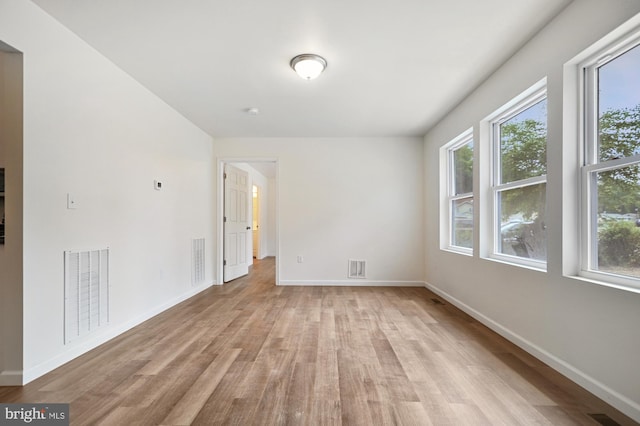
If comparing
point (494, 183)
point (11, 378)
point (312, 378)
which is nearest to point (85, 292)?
point (11, 378)

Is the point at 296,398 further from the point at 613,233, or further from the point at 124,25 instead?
the point at 124,25

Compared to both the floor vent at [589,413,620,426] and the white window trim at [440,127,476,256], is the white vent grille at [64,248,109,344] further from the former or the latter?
the white window trim at [440,127,476,256]

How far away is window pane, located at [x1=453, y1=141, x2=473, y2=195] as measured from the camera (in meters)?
3.79

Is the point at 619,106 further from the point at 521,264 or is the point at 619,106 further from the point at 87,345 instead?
the point at 87,345

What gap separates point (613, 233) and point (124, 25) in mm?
3550

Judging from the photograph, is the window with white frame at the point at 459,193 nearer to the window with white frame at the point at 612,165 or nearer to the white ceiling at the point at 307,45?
the white ceiling at the point at 307,45

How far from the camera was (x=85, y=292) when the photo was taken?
2.47 m

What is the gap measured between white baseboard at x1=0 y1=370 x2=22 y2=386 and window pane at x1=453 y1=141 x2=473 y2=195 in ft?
14.4

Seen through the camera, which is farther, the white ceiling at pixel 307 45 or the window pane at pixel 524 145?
the window pane at pixel 524 145

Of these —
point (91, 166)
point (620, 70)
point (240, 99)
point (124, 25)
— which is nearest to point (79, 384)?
point (91, 166)

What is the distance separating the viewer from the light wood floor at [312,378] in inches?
65.5

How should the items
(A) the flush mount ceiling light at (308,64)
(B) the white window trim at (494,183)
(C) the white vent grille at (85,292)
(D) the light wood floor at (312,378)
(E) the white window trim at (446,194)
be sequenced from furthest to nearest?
(E) the white window trim at (446,194), (B) the white window trim at (494,183), (A) the flush mount ceiling light at (308,64), (C) the white vent grille at (85,292), (D) the light wood floor at (312,378)

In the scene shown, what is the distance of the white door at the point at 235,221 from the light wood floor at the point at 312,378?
2052mm

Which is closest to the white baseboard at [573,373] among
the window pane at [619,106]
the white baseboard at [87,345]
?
the window pane at [619,106]
